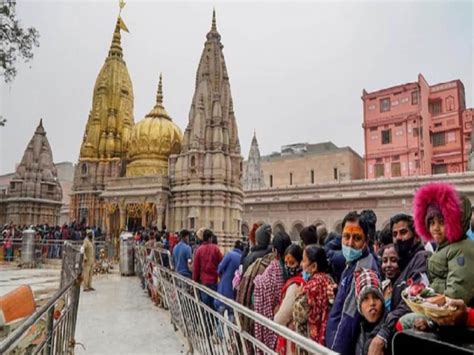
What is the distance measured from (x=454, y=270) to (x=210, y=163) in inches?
749

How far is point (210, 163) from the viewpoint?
20.6 meters

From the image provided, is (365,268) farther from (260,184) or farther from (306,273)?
(260,184)

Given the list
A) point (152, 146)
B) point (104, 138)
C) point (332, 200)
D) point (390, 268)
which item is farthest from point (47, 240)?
point (332, 200)

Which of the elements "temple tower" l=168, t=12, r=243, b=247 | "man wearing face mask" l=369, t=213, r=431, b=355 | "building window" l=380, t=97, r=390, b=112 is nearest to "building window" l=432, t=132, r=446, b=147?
"building window" l=380, t=97, r=390, b=112

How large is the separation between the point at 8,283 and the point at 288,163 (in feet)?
112

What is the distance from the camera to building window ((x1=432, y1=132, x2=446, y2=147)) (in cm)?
3176

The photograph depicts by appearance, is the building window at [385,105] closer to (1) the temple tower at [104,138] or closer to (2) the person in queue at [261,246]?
(1) the temple tower at [104,138]

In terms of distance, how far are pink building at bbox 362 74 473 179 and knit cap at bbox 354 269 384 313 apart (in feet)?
101

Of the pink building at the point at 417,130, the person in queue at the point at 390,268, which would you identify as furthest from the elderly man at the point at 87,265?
the pink building at the point at 417,130

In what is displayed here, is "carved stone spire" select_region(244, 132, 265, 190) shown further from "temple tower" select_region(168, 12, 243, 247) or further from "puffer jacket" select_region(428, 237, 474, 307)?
"puffer jacket" select_region(428, 237, 474, 307)

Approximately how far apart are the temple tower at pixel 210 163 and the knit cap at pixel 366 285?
1785 centimetres

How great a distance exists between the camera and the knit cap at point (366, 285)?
2.05 metres

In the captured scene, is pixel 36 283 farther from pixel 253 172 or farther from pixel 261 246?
pixel 253 172

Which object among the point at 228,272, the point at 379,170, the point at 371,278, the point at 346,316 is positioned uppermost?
the point at 379,170
